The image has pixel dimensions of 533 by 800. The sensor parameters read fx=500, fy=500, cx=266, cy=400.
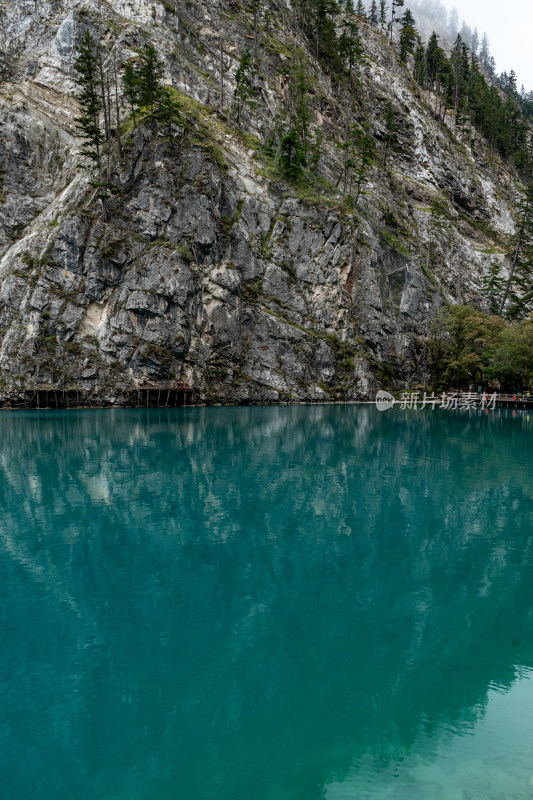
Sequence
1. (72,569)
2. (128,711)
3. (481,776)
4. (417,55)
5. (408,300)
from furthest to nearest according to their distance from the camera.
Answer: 1. (417,55)
2. (408,300)
3. (72,569)
4. (128,711)
5. (481,776)

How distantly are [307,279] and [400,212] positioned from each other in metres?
36.7

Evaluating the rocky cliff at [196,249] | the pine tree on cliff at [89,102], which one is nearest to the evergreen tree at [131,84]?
the rocky cliff at [196,249]

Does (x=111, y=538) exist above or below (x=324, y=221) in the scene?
below

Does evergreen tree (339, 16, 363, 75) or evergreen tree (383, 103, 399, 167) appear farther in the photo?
evergreen tree (339, 16, 363, 75)

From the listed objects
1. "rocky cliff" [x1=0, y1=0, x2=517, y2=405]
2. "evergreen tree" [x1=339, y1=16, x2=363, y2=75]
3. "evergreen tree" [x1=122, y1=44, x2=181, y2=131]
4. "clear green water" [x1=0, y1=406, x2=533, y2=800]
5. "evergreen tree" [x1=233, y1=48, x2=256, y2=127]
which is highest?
"evergreen tree" [x1=339, y1=16, x2=363, y2=75]

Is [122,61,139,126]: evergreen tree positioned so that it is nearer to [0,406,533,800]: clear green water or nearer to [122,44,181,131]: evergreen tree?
[122,44,181,131]: evergreen tree

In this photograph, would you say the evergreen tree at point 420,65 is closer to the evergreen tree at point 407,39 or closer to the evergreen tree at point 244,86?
the evergreen tree at point 407,39

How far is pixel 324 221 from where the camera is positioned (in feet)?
298

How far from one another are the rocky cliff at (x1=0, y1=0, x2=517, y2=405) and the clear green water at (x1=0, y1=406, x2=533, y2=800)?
47315 mm

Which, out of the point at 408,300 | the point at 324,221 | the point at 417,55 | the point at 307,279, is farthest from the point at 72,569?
the point at 417,55

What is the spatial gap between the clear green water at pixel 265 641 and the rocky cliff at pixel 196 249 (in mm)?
47315

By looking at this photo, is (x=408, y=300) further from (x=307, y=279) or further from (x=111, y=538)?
(x=111, y=538)

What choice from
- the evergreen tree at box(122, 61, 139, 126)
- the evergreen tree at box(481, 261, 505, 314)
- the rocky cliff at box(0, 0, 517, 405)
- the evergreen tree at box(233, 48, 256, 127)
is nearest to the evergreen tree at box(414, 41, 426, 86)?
the rocky cliff at box(0, 0, 517, 405)

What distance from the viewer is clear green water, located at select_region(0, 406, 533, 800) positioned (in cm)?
833
